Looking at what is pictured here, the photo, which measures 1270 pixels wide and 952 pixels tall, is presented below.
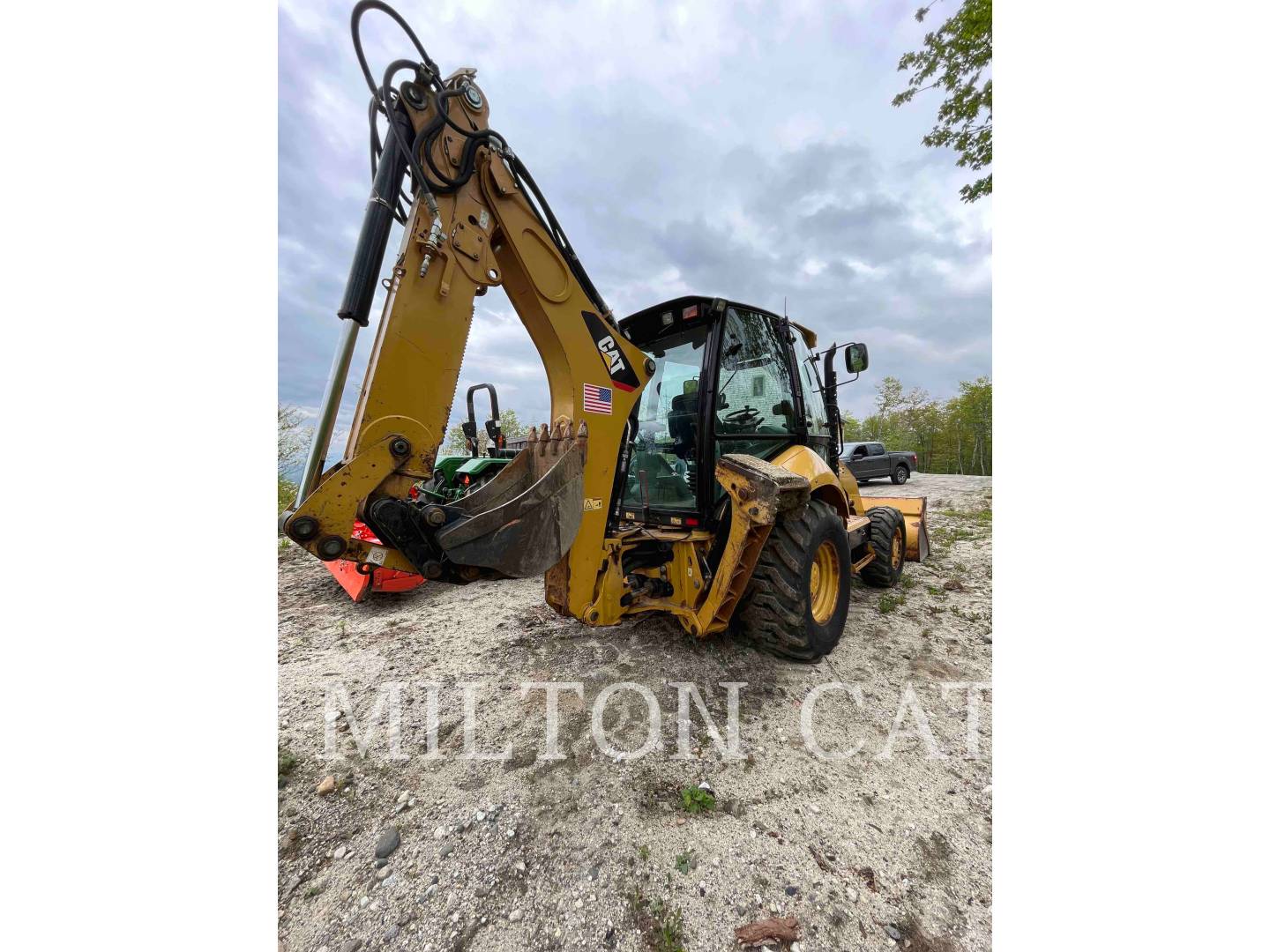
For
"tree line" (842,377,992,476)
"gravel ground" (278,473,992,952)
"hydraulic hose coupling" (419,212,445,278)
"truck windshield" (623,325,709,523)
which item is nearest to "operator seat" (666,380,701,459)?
"truck windshield" (623,325,709,523)

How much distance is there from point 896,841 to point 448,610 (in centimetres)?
344

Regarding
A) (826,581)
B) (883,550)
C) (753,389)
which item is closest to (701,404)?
(753,389)

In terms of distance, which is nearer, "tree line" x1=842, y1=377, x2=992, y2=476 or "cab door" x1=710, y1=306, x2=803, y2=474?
"cab door" x1=710, y1=306, x2=803, y2=474

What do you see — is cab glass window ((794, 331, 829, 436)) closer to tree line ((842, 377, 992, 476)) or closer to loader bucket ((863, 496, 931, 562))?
loader bucket ((863, 496, 931, 562))

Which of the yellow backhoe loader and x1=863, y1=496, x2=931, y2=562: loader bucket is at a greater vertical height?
the yellow backhoe loader

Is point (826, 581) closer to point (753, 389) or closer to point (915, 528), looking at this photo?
point (753, 389)

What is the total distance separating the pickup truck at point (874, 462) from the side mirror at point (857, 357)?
1171cm

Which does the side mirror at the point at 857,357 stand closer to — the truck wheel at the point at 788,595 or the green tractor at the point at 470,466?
the truck wheel at the point at 788,595

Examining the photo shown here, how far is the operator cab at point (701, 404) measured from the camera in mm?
2902

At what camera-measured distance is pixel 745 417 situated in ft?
10.3

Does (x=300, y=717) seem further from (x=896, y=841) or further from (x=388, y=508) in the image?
(x=896, y=841)

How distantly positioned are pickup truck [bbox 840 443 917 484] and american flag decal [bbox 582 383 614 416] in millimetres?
13808

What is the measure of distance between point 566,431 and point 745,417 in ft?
4.61

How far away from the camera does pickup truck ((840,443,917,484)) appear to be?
15172mm
